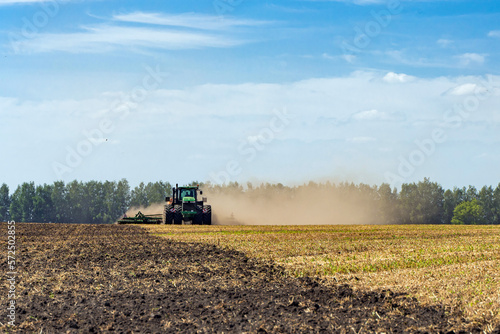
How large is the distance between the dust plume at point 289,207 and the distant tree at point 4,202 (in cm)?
8908

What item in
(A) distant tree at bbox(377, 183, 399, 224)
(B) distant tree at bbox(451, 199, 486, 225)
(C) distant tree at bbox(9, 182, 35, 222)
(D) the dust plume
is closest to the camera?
(D) the dust plume

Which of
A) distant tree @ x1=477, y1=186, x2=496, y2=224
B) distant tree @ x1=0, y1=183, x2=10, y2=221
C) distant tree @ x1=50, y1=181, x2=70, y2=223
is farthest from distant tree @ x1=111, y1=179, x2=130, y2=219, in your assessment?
distant tree @ x1=477, y1=186, x2=496, y2=224

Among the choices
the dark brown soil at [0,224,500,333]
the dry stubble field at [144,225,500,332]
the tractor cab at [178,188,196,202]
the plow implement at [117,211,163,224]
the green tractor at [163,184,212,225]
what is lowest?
the dark brown soil at [0,224,500,333]

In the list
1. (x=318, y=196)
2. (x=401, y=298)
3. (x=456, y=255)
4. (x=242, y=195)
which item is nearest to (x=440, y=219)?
(x=318, y=196)

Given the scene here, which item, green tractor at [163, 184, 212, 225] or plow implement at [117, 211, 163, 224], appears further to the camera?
plow implement at [117, 211, 163, 224]

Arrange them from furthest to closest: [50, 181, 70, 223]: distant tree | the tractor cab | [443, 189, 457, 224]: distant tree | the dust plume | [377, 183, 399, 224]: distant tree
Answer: [50, 181, 70, 223]: distant tree → [443, 189, 457, 224]: distant tree → [377, 183, 399, 224]: distant tree → the dust plume → the tractor cab

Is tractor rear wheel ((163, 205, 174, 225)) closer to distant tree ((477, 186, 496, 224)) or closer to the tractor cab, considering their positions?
the tractor cab

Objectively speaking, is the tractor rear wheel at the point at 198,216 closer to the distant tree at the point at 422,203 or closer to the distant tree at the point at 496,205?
the distant tree at the point at 422,203

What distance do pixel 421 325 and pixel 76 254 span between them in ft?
47.9

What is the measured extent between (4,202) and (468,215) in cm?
11682

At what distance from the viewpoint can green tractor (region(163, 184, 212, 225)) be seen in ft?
149

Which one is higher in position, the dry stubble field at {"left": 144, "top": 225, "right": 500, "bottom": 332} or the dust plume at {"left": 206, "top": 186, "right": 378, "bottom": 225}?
the dust plume at {"left": 206, "top": 186, "right": 378, "bottom": 225}

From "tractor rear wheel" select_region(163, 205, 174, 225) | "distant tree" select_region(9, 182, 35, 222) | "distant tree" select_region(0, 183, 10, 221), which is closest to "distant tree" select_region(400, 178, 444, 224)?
"tractor rear wheel" select_region(163, 205, 174, 225)

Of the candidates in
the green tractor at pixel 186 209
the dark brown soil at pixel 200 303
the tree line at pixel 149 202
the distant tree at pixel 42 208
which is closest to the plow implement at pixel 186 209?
the green tractor at pixel 186 209
